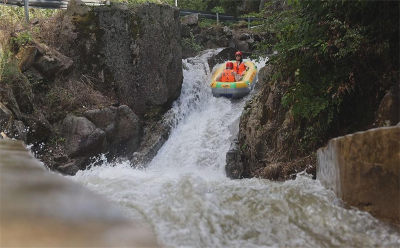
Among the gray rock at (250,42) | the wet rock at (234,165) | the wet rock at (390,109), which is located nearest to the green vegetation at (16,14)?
the wet rock at (234,165)

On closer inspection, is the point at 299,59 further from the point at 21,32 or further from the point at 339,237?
the point at 21,32

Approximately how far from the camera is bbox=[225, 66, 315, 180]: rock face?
6336mm

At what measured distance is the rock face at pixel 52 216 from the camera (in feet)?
6.64

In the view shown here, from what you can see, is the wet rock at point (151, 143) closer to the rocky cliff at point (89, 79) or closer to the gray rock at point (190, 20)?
the rocky cliff at point (89, 79)

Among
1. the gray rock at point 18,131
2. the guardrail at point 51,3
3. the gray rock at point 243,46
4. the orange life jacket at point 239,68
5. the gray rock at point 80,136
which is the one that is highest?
the guardrail at point 51,3

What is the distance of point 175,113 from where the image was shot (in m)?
11.3

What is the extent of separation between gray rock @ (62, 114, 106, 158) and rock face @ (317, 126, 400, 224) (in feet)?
20.0

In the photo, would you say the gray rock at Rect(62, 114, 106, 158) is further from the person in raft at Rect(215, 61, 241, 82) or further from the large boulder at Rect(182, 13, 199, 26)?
the large boulder at Rect(182, 13, 199, 26)

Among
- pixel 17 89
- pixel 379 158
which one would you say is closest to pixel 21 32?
pixel 17 89

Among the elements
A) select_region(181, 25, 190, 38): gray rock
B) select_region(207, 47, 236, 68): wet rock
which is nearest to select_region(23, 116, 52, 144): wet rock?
select_region(207, 47, 236, 68): wet rock

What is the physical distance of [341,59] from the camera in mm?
5145

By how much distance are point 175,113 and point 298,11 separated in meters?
5.87

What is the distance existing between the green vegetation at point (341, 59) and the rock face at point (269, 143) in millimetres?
576

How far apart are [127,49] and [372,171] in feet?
27.4
